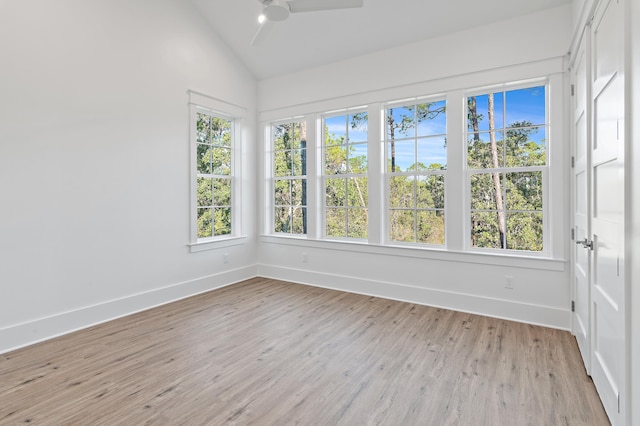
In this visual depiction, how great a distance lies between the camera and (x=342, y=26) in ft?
13.3

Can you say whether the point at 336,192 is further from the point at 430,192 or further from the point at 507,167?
the point at 507,167

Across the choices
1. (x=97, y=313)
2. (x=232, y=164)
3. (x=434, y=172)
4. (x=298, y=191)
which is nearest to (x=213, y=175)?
(x=232, y=164)

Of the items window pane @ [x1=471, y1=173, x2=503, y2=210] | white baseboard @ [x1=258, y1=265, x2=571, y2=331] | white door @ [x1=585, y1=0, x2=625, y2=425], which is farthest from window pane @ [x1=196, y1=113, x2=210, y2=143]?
white door @ [x1=585, y1=0, x2=625, y2=425]

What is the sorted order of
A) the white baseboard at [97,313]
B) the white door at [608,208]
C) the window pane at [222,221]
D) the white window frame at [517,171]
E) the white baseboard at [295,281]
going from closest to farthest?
the white door at [608,208], the white baseboard at [97,313], the white baseboard at [295,281], the white window frame at [517,171], the window pane at [222,221]

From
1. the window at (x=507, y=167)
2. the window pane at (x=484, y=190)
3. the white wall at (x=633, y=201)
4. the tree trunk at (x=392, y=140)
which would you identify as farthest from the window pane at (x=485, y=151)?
the white wall at (x=633, y=201)

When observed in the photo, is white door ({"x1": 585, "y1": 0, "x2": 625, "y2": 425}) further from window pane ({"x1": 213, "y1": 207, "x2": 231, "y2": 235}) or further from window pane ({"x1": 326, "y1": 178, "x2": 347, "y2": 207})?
window pane ({"x1": 213, "y1": 207, "x2": 231, "y2": 235})

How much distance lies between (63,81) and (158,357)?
2.65 metres

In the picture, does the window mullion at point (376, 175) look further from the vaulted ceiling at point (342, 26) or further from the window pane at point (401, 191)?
the vaulted ceiling at point (342, 26)

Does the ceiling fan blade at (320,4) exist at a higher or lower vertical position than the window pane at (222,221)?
higher

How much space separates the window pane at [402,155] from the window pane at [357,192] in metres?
0.45

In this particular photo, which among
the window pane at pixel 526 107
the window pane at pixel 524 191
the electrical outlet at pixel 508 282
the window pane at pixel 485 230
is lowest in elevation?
the electrical outlet at pixel 508 282

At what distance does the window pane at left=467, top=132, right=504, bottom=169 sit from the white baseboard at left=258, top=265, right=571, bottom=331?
4.76 feet

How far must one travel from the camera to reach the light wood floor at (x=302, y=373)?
198cm

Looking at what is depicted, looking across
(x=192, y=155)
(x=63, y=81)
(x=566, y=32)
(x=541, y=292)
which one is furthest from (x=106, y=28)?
(x=541, y=292)
